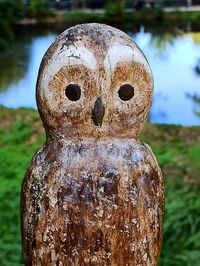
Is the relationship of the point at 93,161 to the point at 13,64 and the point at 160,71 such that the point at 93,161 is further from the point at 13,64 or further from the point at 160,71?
the point at 13,64

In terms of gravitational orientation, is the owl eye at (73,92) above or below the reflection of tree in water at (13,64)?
above

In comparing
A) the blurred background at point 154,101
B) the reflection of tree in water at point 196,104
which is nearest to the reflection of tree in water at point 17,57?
the blurred background at point 154,101

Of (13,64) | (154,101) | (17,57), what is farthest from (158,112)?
(17,57)

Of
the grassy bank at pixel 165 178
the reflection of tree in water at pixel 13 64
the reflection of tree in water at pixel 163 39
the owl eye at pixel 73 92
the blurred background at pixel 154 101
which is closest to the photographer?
the owl eye at pixel 73 92

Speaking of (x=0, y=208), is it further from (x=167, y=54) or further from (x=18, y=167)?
(x=167, y=54)

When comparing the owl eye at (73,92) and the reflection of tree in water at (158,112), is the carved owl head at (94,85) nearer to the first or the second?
the owl eye at (73,92)

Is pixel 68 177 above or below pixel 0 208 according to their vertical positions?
above

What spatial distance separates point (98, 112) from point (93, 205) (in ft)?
1.33

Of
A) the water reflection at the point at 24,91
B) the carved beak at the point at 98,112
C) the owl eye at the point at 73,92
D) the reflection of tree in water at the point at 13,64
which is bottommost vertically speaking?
the water reflection at the point at 24,91

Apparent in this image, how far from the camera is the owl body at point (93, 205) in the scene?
2973 millimetres

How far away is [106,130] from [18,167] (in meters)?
4.76

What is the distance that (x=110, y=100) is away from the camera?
2.97m

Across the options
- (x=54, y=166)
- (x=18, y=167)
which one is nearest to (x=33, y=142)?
(x=18, y=167)

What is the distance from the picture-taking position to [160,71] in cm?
1549
